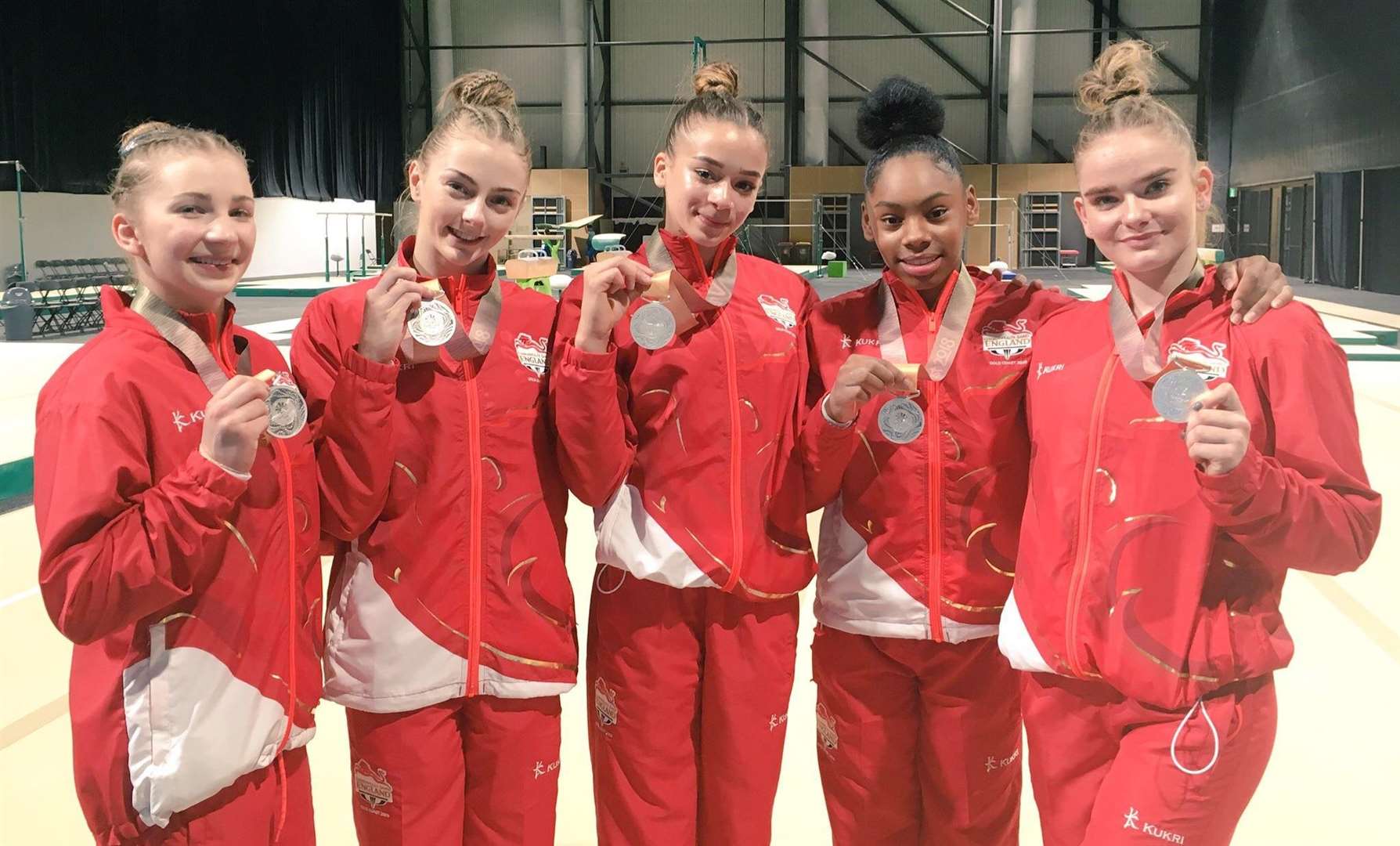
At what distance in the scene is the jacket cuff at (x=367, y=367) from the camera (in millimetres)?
1855

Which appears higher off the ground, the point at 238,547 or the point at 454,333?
the point at 454,333

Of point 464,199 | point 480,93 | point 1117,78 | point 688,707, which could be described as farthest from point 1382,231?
point 464,199

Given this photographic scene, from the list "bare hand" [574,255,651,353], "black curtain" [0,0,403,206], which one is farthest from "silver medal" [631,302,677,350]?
"black curtain" [0,0,403,206]

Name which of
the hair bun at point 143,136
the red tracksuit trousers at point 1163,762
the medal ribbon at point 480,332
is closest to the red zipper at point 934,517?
the red tracksuit trousers at point 1163,762

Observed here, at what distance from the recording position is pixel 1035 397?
6.57 ft

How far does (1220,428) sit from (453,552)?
4.41ft

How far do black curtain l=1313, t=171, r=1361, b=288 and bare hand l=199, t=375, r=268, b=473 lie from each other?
56.3ft

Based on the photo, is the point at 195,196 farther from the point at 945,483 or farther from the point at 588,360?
the point at 945,483

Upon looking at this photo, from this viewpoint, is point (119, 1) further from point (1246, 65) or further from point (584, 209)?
point (1246, 65)

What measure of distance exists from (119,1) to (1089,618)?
1331 centimetres

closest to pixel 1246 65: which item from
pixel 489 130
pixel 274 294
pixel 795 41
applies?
pixel 795 41

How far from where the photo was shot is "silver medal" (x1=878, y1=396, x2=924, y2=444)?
2.12m

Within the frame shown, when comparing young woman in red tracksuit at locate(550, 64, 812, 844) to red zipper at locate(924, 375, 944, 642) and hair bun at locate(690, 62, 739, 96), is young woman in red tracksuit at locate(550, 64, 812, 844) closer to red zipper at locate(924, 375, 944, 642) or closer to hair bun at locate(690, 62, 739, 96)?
hair bun at locate(690, 62, 739, 96)

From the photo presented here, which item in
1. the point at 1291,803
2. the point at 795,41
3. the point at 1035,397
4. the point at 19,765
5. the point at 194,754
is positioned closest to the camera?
the point at 194,754
